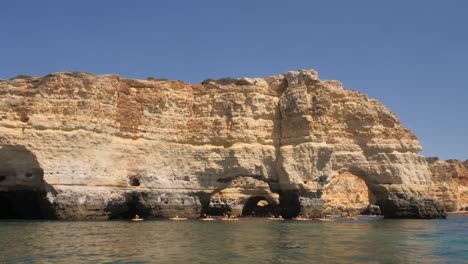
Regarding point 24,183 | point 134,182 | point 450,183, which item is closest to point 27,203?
point 24,183

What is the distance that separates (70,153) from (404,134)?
26079mm

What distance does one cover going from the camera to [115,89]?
35.1 m

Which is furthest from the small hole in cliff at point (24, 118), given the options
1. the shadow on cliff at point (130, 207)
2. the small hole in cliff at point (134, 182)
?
the small hole in cliff at point (134, 182)

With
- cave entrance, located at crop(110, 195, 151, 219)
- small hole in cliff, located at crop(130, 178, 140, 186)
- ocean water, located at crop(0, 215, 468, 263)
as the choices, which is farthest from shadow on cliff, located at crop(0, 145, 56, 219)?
ocean water, located at crop(0, 215, 468, 263)

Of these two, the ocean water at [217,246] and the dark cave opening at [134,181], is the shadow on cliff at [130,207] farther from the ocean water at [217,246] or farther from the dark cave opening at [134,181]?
the ocean water at [217,246]

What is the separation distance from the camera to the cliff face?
102 feet

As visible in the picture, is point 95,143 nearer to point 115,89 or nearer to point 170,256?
point 115,89

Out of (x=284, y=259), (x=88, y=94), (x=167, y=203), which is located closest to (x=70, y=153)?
(x=88, y=94)

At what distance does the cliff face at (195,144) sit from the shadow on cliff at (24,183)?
9cm

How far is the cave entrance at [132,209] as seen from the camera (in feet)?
107

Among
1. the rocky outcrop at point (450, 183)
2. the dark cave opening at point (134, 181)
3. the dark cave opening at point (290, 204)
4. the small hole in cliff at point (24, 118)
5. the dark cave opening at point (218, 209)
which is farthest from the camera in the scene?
the rocky outcrop at point (450, 183)

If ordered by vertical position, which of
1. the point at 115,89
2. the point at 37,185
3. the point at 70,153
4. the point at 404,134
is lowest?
the point at 37,185

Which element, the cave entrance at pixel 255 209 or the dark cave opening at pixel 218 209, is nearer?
the dark cave opening at pixel 218 209

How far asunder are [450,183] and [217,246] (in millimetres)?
66041
